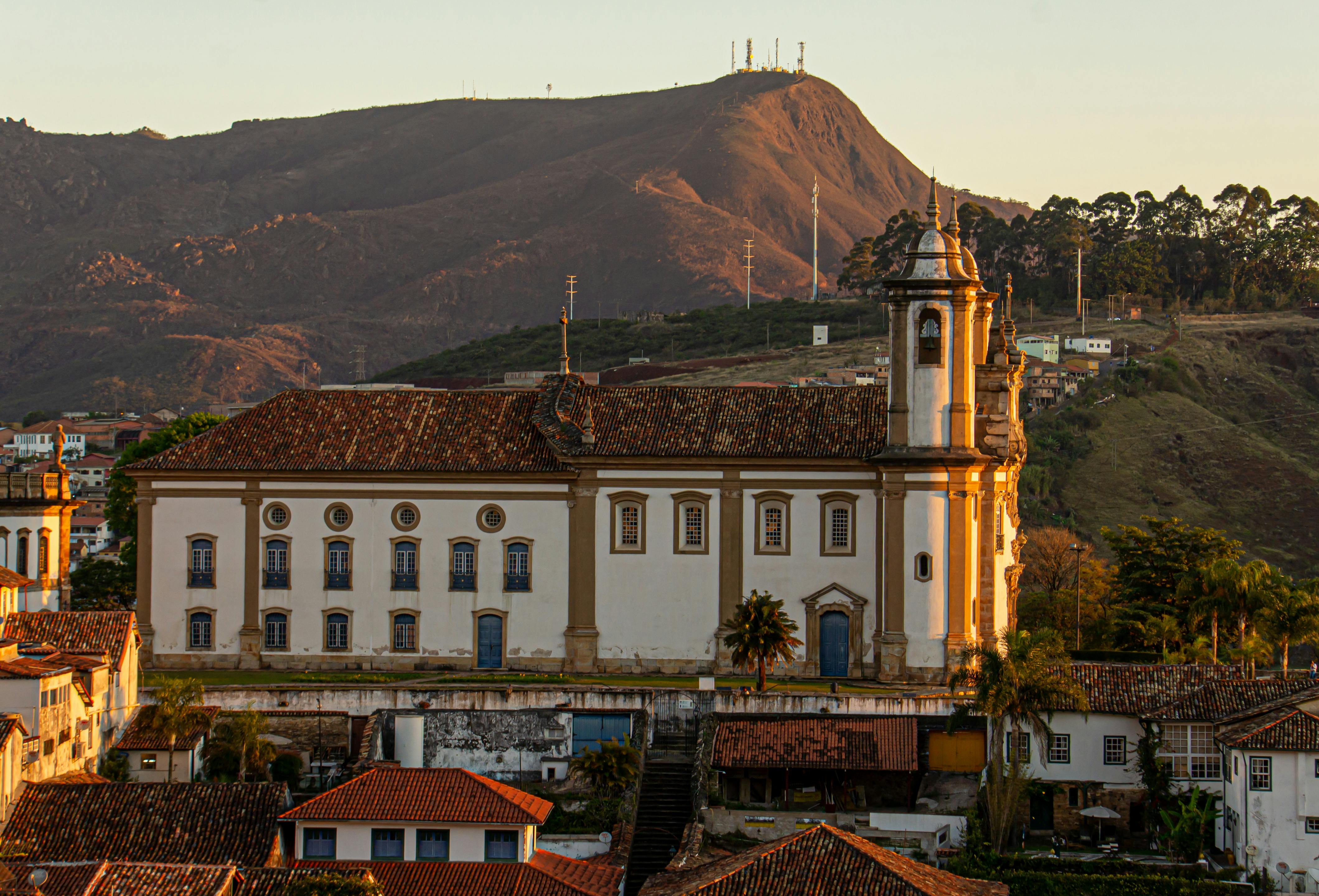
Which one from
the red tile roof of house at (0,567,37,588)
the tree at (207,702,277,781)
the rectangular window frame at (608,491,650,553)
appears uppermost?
the rectangular window frame at (608,491,650,553)

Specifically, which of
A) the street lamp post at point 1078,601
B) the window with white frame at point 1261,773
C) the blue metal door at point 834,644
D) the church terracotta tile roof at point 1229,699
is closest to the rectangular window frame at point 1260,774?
the window with white frame at point 1261,773

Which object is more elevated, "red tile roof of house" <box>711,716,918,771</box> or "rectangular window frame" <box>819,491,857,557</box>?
"rectangular window frame" <box>819,491,857,557</box>

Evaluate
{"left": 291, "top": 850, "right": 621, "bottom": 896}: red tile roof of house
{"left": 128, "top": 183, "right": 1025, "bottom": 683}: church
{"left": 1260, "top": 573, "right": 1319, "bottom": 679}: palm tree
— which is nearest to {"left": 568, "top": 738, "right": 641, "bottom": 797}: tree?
{"left": 291, "top": 850, "right": 621, "bottom": 896}: red tile roof of house

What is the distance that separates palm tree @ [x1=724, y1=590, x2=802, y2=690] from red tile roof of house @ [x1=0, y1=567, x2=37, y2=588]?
65.0ft

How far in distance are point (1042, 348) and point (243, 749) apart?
82571mm

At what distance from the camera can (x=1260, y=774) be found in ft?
127

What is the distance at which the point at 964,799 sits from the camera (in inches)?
1700

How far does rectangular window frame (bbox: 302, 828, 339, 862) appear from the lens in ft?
126

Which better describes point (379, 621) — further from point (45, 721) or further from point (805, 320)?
point (805, 320)

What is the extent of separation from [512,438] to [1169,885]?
22.9 metres

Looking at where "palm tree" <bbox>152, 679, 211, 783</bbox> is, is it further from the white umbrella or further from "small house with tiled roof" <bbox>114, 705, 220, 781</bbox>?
the white umbrella

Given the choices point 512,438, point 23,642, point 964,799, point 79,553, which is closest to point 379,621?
point 512,438

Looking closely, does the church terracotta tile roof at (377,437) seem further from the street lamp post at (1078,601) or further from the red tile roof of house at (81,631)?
the street lamp post at (1078,601)

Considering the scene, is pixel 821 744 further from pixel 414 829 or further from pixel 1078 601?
pixel 1078 601
